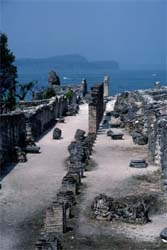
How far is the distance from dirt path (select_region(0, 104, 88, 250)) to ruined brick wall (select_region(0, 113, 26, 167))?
89 centimetres

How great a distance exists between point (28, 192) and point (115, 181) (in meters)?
3.10

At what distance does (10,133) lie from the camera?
25.8m

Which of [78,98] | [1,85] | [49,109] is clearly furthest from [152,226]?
[78,98]

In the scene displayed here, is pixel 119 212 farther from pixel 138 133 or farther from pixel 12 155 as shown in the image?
pixel 138 133

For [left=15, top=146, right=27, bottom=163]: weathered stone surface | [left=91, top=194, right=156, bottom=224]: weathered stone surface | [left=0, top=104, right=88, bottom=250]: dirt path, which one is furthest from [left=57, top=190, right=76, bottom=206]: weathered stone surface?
[left=15, top=146, right=27, bottom=163]: weathered stone surface

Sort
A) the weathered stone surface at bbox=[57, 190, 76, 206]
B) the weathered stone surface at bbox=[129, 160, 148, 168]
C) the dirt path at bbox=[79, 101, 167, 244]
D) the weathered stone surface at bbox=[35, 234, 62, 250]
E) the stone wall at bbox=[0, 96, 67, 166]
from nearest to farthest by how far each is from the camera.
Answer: the weathered stone surface at bbox=[35, 234, 62, 250], the dirt path at bbox=[79, 101, 167, 244], the weathered stone surface at bbox=[57, 190, 76, 206], the weathered stone surface at bbox=[129, 160, 148, 168], the stone wall at bbox=[0, 96, 67, 166]

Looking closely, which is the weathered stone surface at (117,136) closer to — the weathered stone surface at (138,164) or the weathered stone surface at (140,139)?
the weathered stone surface at (140,139)

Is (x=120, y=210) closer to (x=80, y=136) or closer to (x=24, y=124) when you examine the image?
(x=80, y=136)

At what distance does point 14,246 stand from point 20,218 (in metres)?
2.13

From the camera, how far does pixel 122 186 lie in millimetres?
19734

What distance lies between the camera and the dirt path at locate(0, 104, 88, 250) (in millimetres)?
15234

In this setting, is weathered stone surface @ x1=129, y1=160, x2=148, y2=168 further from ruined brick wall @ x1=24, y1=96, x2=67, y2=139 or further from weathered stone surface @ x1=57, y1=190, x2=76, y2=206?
ruined brick wall @ x1=24, y1=96, x2=67, y2=139

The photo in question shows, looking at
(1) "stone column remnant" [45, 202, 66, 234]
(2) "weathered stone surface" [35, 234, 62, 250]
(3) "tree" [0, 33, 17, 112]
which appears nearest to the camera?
(2) "weathered stone surface" [35, 234, 62, 250]

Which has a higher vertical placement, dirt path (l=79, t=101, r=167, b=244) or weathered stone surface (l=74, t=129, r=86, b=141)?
weathered stone surface (l=74, t=129, r=86, b=141)
